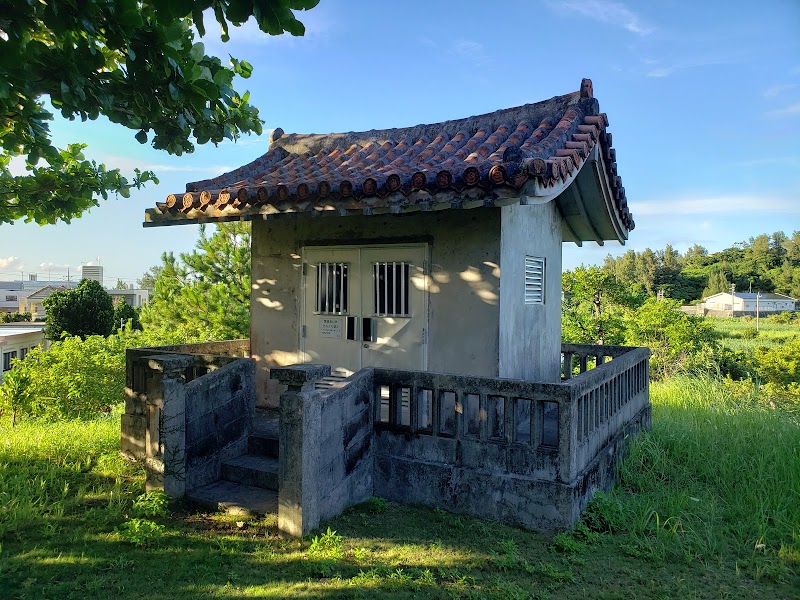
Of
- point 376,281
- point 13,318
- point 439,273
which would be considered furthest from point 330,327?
point 13,318

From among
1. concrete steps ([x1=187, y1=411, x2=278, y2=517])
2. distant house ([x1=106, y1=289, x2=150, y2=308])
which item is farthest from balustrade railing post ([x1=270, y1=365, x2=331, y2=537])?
distant house ([x1=106, y1=289, x2=150, y2=308])

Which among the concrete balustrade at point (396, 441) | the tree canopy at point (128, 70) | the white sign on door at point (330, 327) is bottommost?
the concrete balustrade at point (396, 441)

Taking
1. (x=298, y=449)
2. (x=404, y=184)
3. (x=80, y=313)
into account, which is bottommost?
(x=298, y=449)

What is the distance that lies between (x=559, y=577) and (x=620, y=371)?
3.71 meters

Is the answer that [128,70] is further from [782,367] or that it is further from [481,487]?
[782,367]

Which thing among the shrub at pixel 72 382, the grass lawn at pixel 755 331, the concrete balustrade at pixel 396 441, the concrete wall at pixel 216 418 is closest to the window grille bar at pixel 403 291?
the concrete balustrade at pixel 396 441

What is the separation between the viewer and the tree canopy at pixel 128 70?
3.80 metres

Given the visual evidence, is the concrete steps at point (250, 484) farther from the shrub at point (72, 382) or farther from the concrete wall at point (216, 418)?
the shrub at point (72, 382)

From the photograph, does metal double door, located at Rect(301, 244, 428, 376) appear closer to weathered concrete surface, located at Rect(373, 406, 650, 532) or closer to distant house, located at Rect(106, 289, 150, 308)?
weathered concrete surface, located at Rect(373, 406, 650, 532)

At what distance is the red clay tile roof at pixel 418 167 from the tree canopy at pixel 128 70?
1.10 metres

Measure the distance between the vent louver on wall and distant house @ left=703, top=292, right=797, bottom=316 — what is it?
5652 centimetres

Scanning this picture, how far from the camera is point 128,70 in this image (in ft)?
15.6

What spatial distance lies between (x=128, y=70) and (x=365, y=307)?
4087 millimetres

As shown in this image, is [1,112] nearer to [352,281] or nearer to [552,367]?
[352,281]
